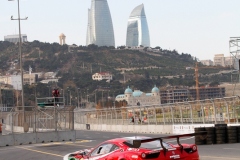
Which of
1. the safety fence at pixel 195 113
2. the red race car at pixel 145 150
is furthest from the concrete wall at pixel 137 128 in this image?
the red race car at pixel 145 150

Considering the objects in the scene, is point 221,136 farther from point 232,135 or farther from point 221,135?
point 232,135

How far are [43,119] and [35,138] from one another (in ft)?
12.5

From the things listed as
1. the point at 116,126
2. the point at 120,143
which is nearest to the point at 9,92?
the point at 116,126

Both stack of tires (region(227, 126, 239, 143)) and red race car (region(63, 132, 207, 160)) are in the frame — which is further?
stack of tires (region(227, 126, 239, 143))

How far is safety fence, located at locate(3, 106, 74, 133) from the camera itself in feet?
137

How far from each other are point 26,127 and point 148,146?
35263 millimetres

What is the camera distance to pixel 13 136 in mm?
40406

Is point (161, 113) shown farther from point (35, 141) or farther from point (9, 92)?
point (9, 92)

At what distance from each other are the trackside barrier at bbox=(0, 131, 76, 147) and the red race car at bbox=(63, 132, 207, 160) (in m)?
23.8

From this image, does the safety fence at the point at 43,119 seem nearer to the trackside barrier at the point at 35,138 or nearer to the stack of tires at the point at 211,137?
the trackside barrier at the point at 35,138

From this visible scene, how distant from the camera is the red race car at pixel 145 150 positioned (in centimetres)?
1545

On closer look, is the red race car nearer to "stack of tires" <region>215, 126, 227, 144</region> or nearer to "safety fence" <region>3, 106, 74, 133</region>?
"stack of tires" <region>215, 126, 227, 144</region>

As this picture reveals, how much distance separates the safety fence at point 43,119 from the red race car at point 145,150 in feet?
77.1

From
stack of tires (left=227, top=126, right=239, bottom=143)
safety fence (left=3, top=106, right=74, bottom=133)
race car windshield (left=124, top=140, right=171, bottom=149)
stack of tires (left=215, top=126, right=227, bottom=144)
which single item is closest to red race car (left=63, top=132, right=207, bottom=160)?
race car windshield (left=124, top=140, right=171, bottom=149)
